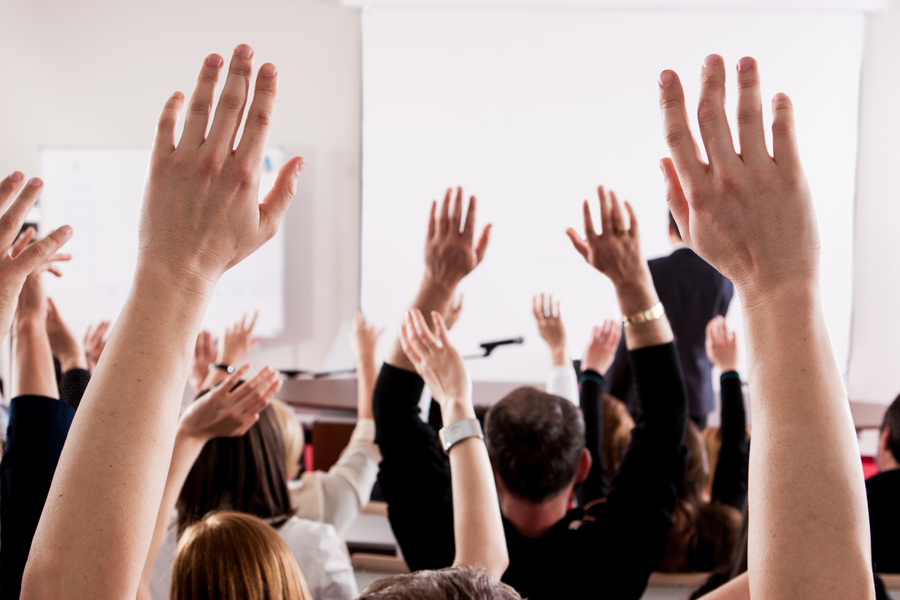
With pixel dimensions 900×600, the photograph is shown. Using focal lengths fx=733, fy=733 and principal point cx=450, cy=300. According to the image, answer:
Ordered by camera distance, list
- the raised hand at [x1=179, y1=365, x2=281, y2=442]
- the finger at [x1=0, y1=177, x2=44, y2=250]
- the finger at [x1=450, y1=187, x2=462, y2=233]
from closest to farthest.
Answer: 1. the finger at [x1=0, y1=177, x2=44, y2=250]
2. the raised hand at [x1=179, y1=365, x2=281, y2=442]
3. the finger at [x1=450, y1=187, x2=462, y2=233]

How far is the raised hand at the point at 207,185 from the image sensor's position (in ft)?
2.21

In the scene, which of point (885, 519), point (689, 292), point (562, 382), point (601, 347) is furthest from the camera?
point (689, 292)

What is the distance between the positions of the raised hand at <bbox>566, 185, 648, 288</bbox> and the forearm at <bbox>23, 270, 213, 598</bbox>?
0.86 m

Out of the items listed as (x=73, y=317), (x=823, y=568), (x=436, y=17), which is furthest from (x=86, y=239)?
(x=823, y=568)

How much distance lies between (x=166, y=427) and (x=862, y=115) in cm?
464

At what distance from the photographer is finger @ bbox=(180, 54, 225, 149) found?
27.7 inches

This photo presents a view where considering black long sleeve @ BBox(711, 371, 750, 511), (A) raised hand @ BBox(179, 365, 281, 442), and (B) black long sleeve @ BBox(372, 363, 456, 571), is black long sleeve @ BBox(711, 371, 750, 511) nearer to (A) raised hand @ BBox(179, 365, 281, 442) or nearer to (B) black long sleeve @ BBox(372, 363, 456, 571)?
(B) black long sleeve @ BBox(372, 363, 456, 571)

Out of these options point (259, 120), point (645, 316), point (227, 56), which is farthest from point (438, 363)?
point (227, 56)

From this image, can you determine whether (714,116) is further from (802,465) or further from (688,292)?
(688,292)

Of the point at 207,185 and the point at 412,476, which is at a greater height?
the point at 207,185

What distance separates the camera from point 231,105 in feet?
2.38


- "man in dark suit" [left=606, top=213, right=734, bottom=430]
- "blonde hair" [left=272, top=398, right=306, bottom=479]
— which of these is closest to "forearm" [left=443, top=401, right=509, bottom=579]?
"blonde hair" [left=272, top=398, right=306, bottom=479]

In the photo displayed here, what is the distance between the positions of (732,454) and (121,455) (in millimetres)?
1550

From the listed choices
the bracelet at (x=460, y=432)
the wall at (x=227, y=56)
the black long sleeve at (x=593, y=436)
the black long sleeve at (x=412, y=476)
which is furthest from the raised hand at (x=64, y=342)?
the wall at (x=227, y=56)
